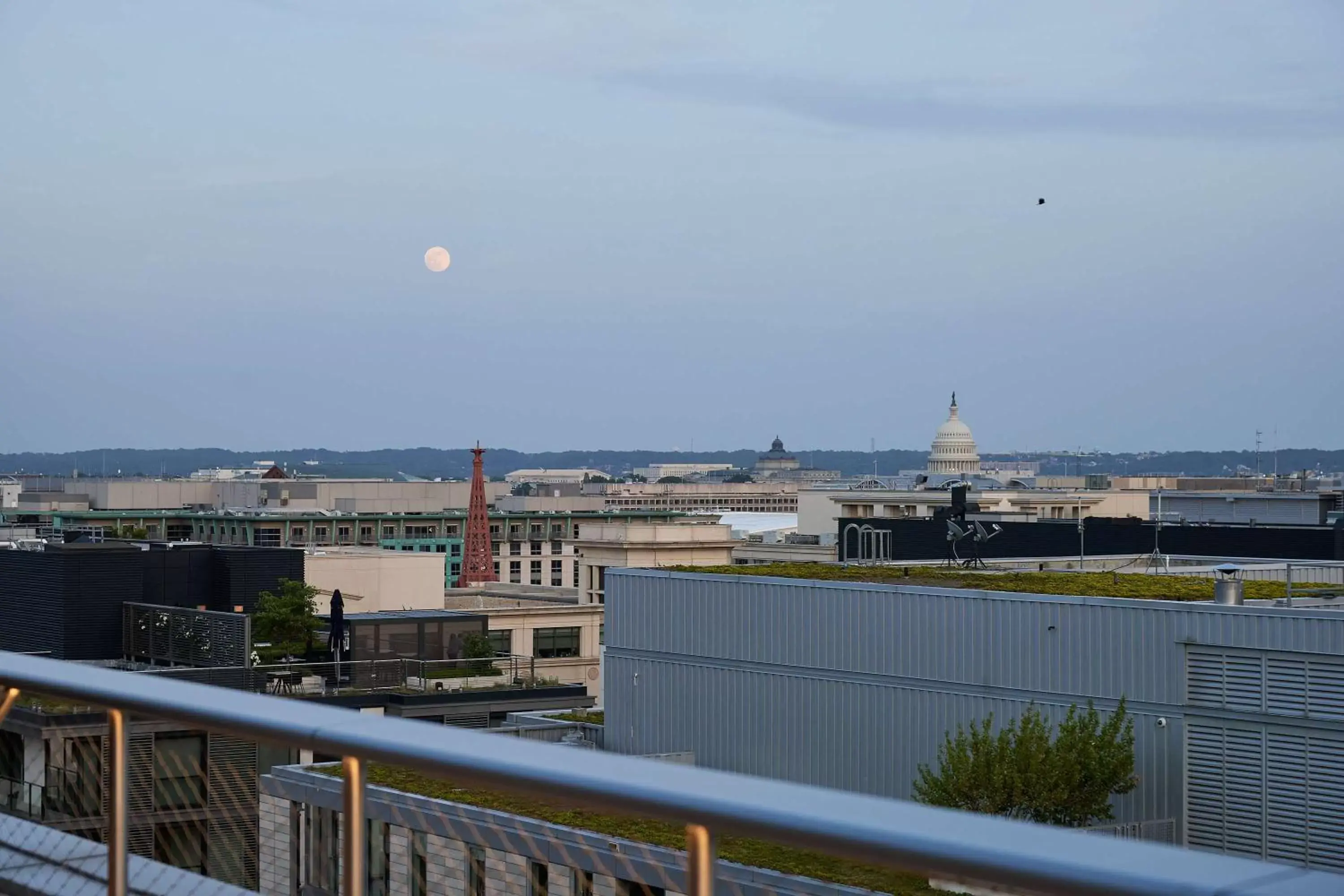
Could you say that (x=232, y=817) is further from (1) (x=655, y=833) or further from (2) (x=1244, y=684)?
(2) (x=1244, y=684)

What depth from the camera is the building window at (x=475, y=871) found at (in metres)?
3.03

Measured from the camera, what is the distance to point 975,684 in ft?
74.3

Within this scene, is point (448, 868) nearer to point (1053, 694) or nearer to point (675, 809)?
point (675, 809)

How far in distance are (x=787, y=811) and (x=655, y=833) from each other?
0.42 m

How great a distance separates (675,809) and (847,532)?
147 feet

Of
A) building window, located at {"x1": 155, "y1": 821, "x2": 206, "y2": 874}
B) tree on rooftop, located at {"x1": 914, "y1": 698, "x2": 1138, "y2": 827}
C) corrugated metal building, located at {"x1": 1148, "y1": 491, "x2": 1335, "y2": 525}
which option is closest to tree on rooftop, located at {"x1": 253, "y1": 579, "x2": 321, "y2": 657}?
tree on rooftop, located at {"x1": 914, "y1": 698, "x2": 1138, "y2": 827}

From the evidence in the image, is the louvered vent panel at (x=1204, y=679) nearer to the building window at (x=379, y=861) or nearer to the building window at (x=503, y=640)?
the building window at (x=379, y=861)

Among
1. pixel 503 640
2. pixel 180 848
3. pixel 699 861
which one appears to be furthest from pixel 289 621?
pixel 699 861

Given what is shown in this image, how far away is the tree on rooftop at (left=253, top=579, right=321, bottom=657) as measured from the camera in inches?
1594

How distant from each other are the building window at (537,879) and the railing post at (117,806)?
1.18 m

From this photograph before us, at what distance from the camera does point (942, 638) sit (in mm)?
23047

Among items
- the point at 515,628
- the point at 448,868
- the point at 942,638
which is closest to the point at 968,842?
the point at 448,868

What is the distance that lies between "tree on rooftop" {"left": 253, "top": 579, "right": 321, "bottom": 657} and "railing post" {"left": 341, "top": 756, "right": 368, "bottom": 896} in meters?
37.9

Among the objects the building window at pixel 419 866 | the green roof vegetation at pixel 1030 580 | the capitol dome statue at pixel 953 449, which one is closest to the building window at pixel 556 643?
the green roof vegetation at pixel 1030 580
